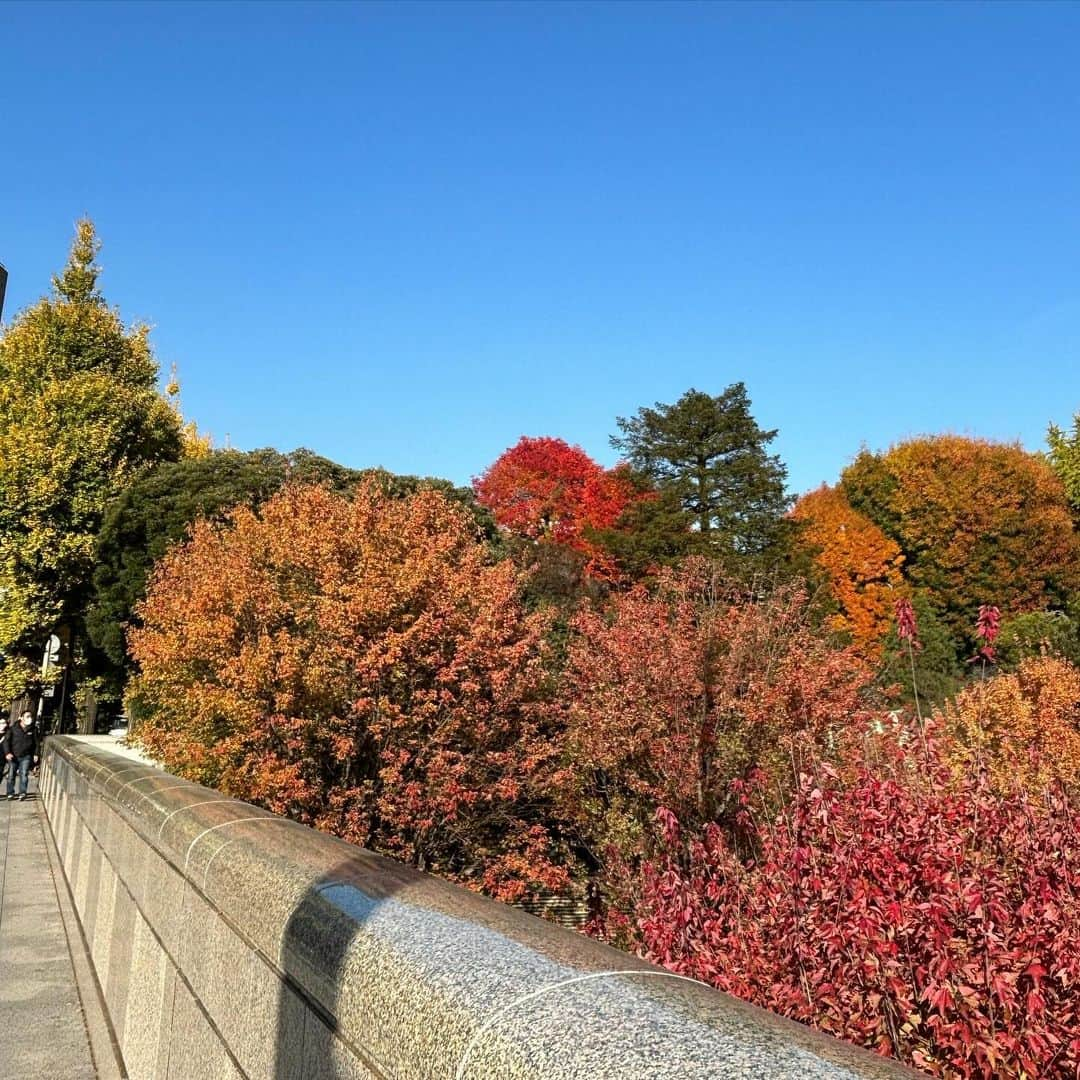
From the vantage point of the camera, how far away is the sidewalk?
4.24 metres

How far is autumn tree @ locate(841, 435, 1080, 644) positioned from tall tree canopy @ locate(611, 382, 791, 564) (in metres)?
10.7

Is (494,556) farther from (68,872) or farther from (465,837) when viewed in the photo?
(68,872)

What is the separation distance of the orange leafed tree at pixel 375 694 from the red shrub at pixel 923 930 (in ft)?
24.4

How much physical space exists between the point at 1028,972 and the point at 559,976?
2.29 meters

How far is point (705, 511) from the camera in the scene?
42.3 metres

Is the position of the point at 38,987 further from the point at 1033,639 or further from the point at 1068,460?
the point at 1068,460

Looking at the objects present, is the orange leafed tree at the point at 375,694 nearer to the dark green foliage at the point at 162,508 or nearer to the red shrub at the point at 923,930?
the red shrub at the point at 923,930

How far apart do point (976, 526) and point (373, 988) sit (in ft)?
164

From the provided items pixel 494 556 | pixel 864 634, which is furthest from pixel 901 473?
pixel 494 556

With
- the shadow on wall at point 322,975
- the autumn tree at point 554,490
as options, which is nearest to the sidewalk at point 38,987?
the shadow on wall at point 322,975

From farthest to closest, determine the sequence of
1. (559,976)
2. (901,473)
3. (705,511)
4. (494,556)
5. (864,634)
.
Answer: (901,473), (864,634), (705,511), (494,556), (559,976)

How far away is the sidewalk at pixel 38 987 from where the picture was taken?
4238mm

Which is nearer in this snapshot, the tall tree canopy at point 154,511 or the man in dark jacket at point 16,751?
the man in dark jacket at point 16,751

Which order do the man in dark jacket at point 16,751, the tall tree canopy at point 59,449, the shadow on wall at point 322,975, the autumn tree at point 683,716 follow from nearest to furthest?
1. the shadow on wall at point 322,975
2. the autumn tree at point 683,716
3. the man in dark jacket at point 16,751
4. the tall tree canopy at point 59,449
